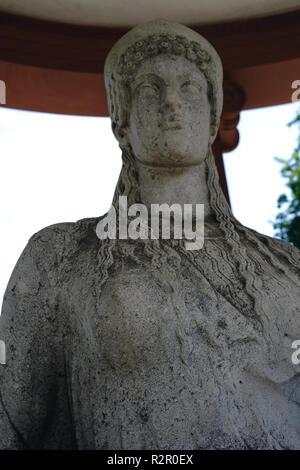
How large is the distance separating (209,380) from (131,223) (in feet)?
3.47

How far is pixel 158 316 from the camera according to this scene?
5.12 m

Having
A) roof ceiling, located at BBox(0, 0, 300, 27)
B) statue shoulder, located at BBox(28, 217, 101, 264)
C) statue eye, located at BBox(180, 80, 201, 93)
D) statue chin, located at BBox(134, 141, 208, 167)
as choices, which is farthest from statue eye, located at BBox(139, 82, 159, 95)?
roof ceiling, located at BBox(0, 0, 300, 27)

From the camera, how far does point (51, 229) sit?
5.74 metres

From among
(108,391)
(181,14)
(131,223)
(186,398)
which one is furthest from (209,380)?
(181,14)

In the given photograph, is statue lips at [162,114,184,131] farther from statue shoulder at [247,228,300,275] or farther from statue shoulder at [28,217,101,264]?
statue shoulder at [247,228,300,275]

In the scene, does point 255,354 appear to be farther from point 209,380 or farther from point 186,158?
point 186,158

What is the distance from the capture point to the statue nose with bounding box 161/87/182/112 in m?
5.70

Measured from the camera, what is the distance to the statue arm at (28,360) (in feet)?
17.1

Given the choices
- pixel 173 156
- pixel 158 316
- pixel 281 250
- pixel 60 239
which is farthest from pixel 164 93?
pixel 158 316

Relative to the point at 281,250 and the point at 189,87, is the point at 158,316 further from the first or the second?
the point at 189,87

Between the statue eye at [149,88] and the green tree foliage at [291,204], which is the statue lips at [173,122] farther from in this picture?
the green tree foliage at [291,204]

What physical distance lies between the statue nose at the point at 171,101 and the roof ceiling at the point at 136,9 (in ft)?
7.80

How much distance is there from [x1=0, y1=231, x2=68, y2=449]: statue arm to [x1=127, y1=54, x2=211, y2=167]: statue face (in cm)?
91

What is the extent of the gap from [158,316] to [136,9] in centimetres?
355
